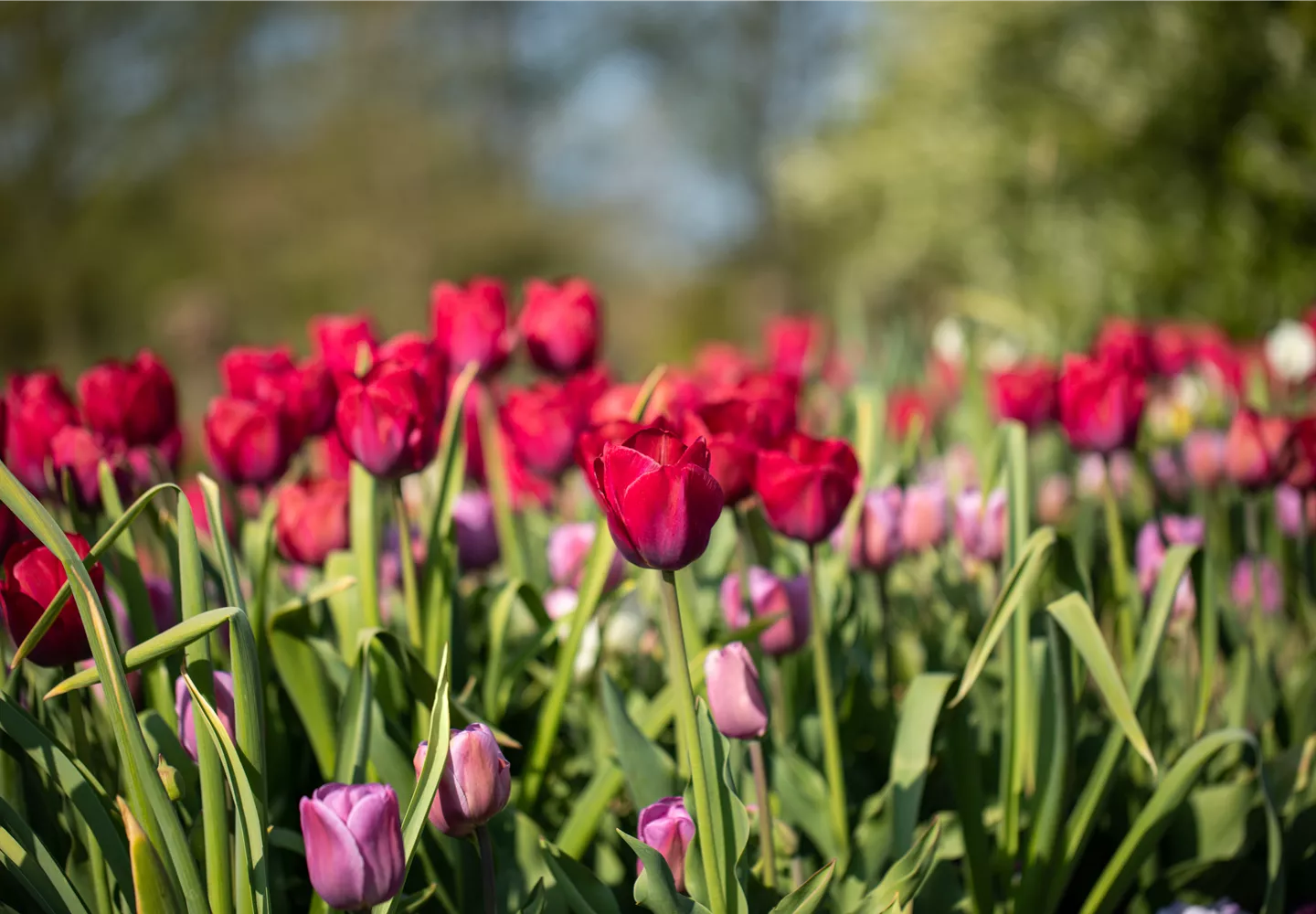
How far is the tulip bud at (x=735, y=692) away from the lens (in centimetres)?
93

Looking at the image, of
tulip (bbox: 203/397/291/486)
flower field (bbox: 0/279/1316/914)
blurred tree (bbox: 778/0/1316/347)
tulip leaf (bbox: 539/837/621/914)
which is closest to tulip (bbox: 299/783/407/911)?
flower field (bbox: 0/279/1316/914)

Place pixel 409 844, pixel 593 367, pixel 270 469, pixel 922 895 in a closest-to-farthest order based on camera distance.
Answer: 1. pixel 409 844
2. pixel 922 895
3. pixel 270 469
4. pixel 593 367

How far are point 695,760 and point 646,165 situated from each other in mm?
15599

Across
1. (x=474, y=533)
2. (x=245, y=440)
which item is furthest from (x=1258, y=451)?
(x=245, y=440)

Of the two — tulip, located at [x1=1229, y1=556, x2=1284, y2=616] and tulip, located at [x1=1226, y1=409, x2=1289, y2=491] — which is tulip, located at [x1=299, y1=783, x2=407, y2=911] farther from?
tulip, located at [x1=1229, y1=556, x2=1284, y2=616]

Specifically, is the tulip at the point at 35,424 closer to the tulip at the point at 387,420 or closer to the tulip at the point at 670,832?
the tulip at the point at 387,420

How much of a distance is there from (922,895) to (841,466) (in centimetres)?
42

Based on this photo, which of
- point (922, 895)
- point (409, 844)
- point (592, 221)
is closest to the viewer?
point (409, 844)

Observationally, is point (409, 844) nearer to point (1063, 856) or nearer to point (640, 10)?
point (1063, 856)

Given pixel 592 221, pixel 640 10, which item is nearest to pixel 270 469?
pixel 592 221

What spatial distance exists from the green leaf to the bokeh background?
4.80 meters

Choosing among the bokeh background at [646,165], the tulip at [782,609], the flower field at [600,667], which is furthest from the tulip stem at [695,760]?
the bokeh background at [646,165]

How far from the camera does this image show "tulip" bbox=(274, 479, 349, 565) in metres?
1.26

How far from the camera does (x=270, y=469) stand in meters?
1.21
